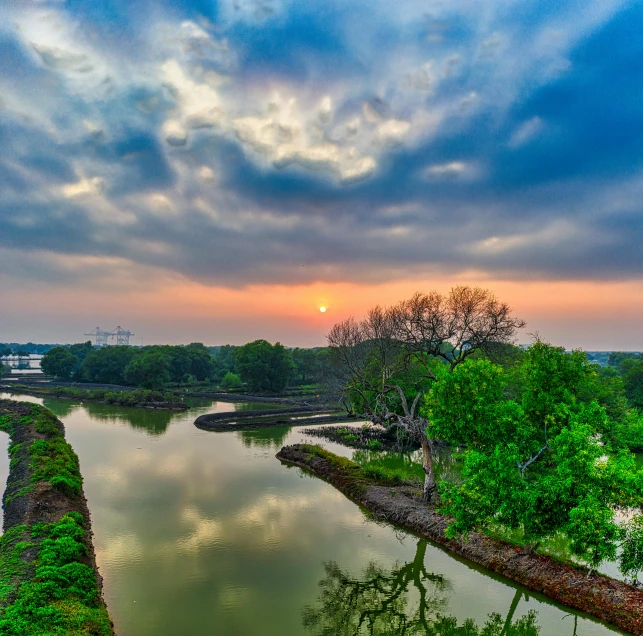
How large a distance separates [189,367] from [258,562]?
97.4m

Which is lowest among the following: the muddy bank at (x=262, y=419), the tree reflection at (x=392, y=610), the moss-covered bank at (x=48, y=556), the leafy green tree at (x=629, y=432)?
the tree reflection at (x=392, y=610)

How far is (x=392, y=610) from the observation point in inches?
617

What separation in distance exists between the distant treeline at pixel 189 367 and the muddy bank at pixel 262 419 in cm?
1837

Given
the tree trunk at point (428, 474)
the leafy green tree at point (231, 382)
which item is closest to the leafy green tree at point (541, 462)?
the tree trunk at point (428, 474)

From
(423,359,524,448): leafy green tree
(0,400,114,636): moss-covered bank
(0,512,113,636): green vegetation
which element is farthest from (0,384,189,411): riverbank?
(423,359,524,448): leafy green tree

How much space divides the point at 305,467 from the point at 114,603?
69.6 feet

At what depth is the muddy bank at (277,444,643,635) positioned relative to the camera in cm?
1523

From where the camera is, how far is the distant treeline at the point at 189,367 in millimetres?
91250

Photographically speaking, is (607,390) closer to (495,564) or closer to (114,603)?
(495,564)

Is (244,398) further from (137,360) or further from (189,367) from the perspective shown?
(189,367)

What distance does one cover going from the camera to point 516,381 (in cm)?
3928

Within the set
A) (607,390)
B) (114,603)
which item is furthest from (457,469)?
(114,603)

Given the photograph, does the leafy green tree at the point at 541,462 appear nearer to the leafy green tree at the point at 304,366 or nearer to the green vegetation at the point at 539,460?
the green vegetation at the point at 539,460

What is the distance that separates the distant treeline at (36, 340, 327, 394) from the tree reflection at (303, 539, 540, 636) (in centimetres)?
6560
